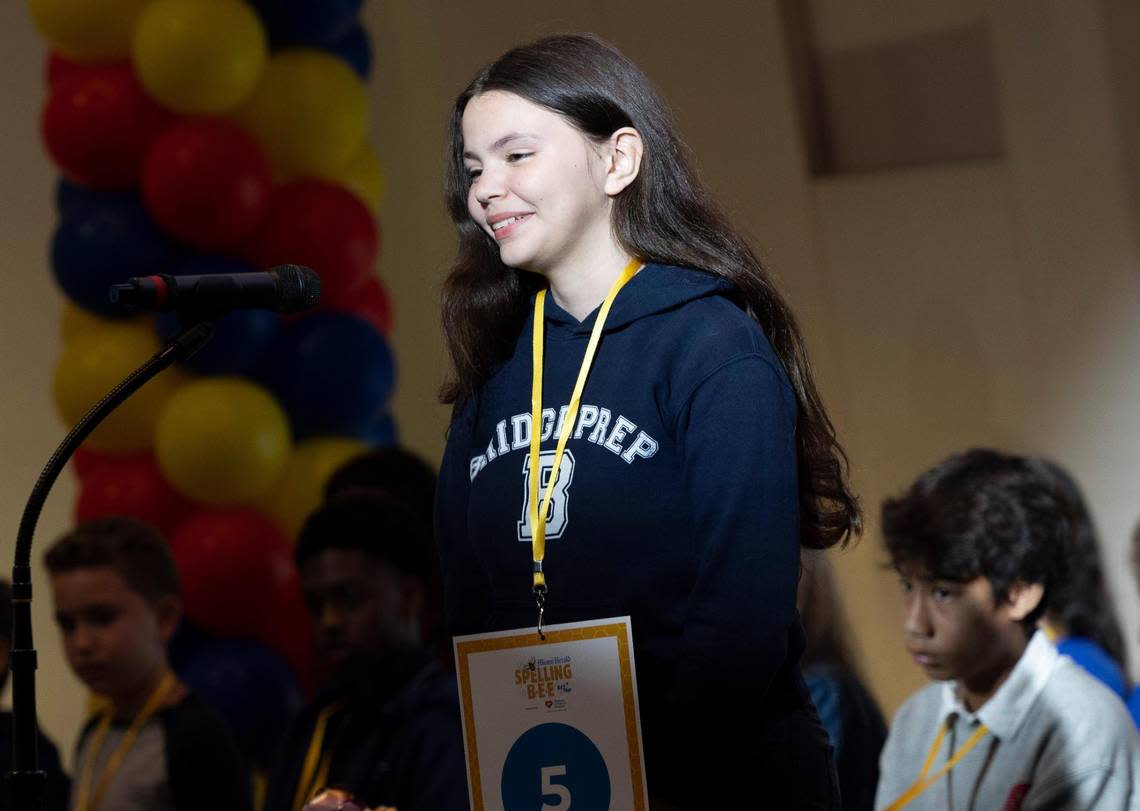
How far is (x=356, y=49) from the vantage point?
143 inches

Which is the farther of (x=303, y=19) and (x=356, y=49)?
(x=356, y=49)

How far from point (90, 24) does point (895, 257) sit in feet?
7.18

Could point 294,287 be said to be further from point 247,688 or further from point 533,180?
point 247,688

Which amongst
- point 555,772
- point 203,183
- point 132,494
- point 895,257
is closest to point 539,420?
point 555,772

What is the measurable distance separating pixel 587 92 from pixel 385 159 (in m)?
3.29

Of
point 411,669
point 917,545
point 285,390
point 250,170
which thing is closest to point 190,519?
point 285,390

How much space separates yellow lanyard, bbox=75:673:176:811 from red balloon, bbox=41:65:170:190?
110 centimetres

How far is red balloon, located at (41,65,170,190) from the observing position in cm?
315

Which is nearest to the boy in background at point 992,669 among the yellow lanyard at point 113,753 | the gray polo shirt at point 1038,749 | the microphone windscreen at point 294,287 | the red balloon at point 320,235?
the gray polo shirt at point 1038,749

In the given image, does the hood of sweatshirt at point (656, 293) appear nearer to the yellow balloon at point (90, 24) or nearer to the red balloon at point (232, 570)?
the red balloon at point (232, 570)

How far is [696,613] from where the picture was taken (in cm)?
136

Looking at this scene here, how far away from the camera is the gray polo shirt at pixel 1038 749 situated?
206 cm

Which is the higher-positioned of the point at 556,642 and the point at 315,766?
the point at 556,642

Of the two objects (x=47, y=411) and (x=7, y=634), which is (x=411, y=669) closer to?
(x=7, y=634)
